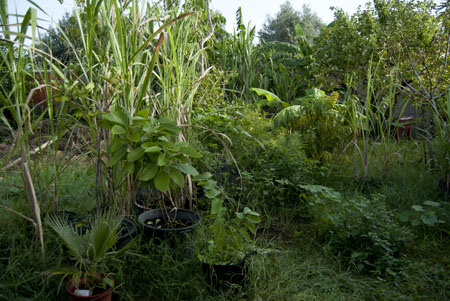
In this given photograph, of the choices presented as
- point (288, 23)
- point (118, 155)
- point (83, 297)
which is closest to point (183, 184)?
point (118, 155)

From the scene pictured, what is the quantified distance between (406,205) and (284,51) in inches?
257

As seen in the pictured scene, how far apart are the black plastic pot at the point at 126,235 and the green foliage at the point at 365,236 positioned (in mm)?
1344

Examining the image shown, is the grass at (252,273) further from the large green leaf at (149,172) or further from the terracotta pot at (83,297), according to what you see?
the large green leaf at (149,172)

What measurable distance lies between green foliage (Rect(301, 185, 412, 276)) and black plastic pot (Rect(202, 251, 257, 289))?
79 centimetres

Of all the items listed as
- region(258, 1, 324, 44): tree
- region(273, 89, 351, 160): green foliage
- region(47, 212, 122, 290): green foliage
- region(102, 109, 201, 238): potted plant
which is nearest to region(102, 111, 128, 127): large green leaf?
region(102, 109, 201, 238): potted plant

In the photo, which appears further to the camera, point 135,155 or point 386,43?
point 386,43

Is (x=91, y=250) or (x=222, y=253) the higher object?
(x=91, y=250)

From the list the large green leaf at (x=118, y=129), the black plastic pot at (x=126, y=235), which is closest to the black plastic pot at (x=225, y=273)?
the black plastic pot at (x=126, y=235)

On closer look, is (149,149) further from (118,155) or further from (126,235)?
(126,235)

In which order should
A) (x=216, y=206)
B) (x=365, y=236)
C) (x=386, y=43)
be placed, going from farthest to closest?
(x=386, y=43) → (x=365, y=236) → (x=216, y=206)

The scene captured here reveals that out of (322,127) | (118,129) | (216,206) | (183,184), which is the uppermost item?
(118,129)

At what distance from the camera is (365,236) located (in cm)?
227

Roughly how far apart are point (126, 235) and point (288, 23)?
74.1 ft

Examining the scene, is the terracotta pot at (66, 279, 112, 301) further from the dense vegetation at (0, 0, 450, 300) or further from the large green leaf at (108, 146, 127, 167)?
the large green leaf at (108, 146, 127, 167)
